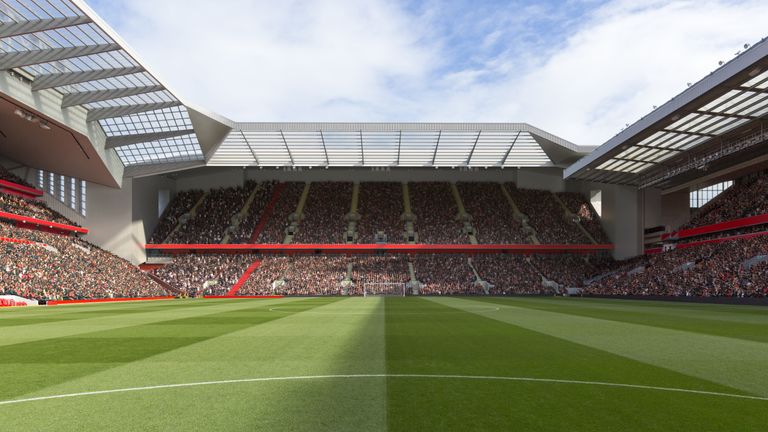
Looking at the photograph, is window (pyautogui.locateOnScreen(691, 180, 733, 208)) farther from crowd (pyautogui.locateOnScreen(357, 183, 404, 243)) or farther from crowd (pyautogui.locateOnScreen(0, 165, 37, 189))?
crowd (pyautogui.locateOnScreen(0, 165, 37, 189))

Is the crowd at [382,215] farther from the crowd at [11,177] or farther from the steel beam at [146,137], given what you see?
the crowd at [11,177]

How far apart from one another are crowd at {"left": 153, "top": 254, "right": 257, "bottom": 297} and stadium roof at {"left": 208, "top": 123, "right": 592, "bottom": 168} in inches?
429

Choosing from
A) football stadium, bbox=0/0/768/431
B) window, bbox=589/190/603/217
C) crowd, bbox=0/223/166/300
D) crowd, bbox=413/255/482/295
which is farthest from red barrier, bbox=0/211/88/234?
window, bbox=589/190/603/217

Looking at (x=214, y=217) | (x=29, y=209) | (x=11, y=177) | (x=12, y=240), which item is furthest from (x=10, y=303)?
(x=214, y=217)

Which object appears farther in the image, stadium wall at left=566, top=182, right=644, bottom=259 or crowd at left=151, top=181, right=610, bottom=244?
crowd at left=151, top=181, right=610, bottom=244

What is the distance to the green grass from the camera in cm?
584

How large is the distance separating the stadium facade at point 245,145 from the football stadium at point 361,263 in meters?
0.23

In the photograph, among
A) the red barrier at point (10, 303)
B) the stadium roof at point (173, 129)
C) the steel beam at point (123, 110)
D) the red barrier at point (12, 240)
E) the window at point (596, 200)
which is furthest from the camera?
the window at point (596, 200)

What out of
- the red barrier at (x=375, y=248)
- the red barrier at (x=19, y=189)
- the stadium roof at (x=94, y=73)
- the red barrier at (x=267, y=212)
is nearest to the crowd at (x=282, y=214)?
the red barrier at (x=267, y=212)

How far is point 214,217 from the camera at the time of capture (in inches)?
2699

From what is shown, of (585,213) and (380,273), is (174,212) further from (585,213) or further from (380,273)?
(585,213)

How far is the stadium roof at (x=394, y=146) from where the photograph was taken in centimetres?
5522

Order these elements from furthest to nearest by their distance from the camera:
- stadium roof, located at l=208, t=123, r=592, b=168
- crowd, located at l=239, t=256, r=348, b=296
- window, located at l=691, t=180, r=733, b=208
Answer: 1. window, located at l=691, t=180, r=733, b=208
2. crowd, located at l=239, t=256, r=348, b=296
3. stadium roof, located at l=208, t=123, r=592, b=168

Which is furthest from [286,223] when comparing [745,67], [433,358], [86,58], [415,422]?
[415,422]
